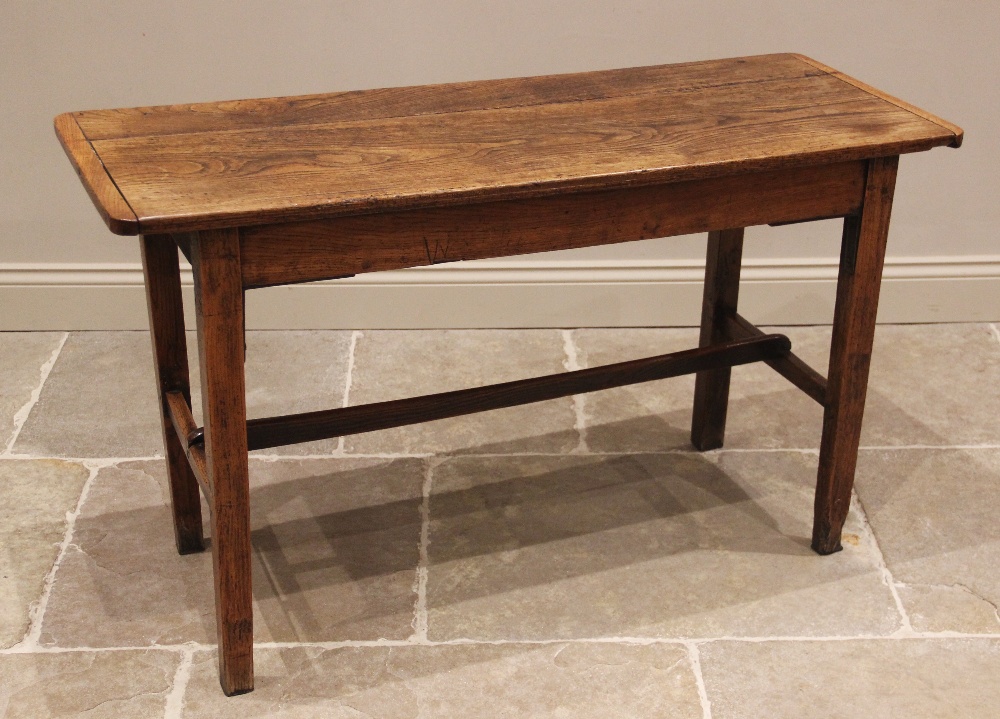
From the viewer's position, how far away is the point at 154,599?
7.31ft

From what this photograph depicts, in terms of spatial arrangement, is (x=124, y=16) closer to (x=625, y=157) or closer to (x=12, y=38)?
(x=12, y=38)

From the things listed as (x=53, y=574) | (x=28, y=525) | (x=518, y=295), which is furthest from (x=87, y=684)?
(x=518, y=295)

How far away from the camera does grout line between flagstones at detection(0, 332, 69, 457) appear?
2.72m

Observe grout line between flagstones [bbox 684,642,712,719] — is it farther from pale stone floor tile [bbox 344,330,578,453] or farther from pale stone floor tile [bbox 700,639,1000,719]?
pale stone floor tile [bbox 344,330,578,453]

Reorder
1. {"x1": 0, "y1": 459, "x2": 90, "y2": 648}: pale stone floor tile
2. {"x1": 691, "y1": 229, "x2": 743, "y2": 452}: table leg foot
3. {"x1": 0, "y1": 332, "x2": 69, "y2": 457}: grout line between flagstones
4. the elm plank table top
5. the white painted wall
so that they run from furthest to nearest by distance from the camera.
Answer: the white painted wall → {"x1": 0, "y1": 332, "x2": 69, "y2": 457}: grout line between flagstones → {"x1": 691, "y1": 229, "x2": 743, "y2": 452}: table leg foot → {"x1": 0, "y1": 459, "x2": 90, "y2": 648}: pale stone floor tile → the elm plank table top

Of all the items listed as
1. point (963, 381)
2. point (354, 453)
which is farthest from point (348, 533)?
point (963, 381)

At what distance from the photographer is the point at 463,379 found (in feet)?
9.98

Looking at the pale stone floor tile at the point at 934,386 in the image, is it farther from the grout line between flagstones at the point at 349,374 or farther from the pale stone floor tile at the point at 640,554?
the grout line between flagstones at the point at 349,374

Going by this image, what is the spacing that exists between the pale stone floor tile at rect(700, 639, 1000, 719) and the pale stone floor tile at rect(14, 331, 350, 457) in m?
1.12

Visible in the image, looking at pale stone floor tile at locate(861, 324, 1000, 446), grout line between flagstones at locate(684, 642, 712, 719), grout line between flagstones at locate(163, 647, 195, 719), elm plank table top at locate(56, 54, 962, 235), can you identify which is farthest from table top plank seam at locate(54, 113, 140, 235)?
pale stone floor tile at locate(861, 324, 1000, 446)

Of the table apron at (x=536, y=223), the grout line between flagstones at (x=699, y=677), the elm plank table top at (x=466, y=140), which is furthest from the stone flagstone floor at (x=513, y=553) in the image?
the elm plank table top at (x=466, y=140)

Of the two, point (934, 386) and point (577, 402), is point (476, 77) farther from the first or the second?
point (934, 386)

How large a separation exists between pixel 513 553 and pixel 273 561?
48 cm

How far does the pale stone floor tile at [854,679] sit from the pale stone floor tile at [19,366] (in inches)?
68.3
